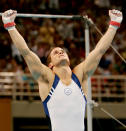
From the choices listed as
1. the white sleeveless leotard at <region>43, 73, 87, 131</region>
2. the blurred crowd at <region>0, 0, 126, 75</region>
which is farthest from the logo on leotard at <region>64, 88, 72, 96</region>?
the blurred crowd at <region>0, 0, 126, 75</region>

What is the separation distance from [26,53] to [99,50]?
0.78m

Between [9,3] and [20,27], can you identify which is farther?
[9,3]

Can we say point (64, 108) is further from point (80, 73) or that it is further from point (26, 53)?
point (26, 53)

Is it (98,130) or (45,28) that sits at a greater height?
(45,28)

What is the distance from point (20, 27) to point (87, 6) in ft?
8.12

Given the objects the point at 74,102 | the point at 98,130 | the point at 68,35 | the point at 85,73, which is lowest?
the point at 98,130

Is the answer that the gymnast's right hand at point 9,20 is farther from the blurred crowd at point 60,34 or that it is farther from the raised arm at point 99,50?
the blurred crowd at point 60,34

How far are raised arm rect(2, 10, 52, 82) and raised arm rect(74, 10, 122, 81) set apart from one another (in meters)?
0.37

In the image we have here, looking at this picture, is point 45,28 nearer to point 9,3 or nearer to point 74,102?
point 9,3

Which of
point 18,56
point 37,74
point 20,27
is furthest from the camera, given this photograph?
point 20,27

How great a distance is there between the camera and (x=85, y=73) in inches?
191

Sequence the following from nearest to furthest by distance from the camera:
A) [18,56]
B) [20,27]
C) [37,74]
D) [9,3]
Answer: [37,74] < [18,56] < [20,27] < [9,3]

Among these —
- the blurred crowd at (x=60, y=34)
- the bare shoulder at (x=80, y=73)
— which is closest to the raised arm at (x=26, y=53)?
the bare shoulder at (x=80, y=73)

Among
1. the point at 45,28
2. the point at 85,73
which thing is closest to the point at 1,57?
the point at 45,28
